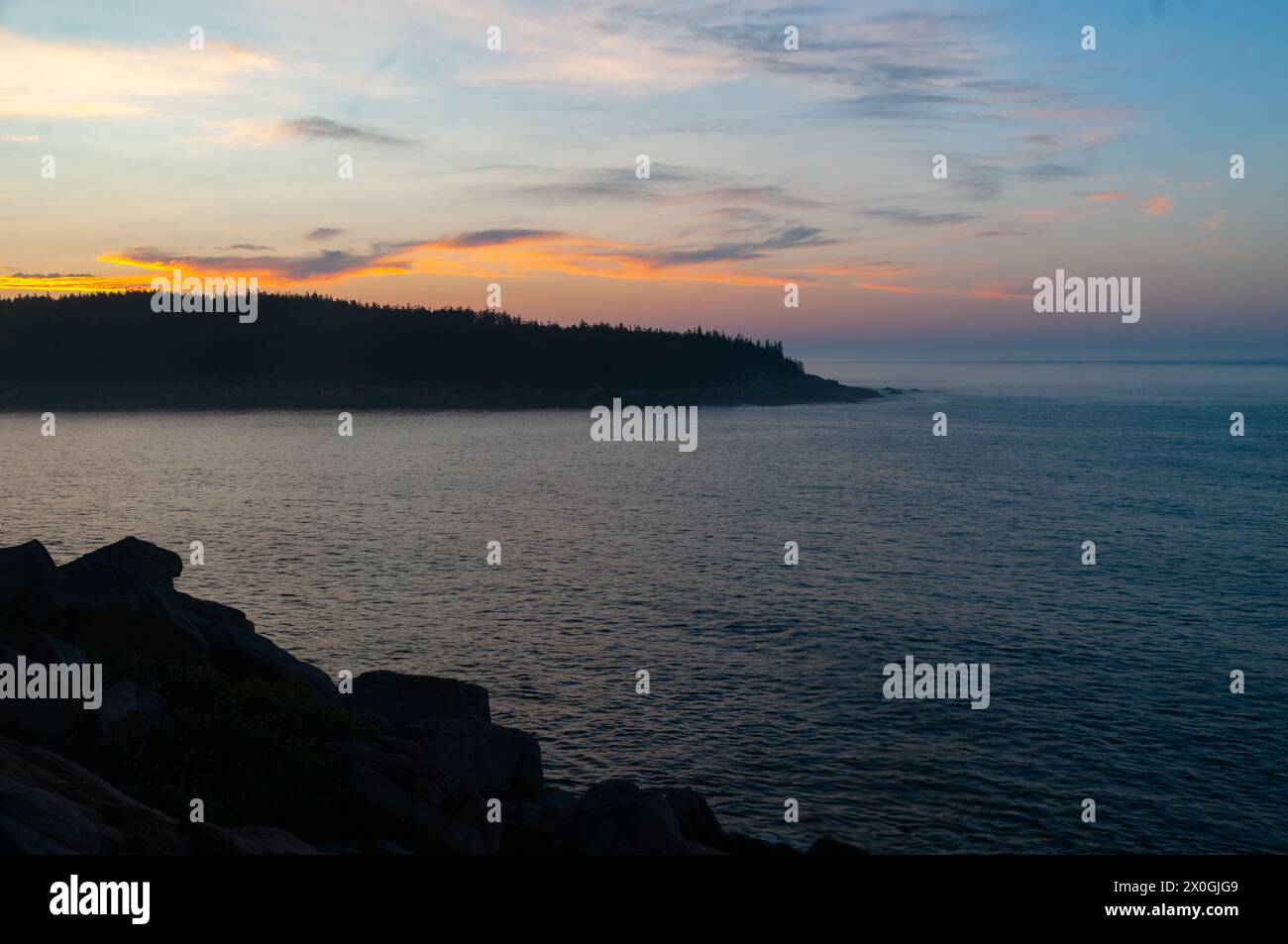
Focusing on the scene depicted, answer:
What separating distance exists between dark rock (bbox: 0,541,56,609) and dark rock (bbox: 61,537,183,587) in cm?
659

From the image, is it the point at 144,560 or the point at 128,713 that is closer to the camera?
the point at 128,713

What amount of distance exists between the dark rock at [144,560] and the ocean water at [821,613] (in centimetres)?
929

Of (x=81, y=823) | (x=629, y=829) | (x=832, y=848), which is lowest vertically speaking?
(x=832, y=848)

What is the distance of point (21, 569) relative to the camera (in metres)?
27.2

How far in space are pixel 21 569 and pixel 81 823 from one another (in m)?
17.9

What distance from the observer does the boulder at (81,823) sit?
11.8 m

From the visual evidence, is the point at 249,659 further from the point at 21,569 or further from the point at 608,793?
the point at 608,793

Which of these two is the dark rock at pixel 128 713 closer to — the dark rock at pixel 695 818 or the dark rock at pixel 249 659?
the dark rock at pixel 249 659

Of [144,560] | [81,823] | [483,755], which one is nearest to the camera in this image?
[81,823]

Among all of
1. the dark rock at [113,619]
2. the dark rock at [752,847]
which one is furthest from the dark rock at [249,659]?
the dark rock at [752,847]

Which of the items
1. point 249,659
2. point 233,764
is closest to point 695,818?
point 233,764

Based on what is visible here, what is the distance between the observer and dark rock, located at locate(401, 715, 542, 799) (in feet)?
80.9

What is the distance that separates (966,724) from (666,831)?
63.3 ft

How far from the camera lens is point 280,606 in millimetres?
51594
